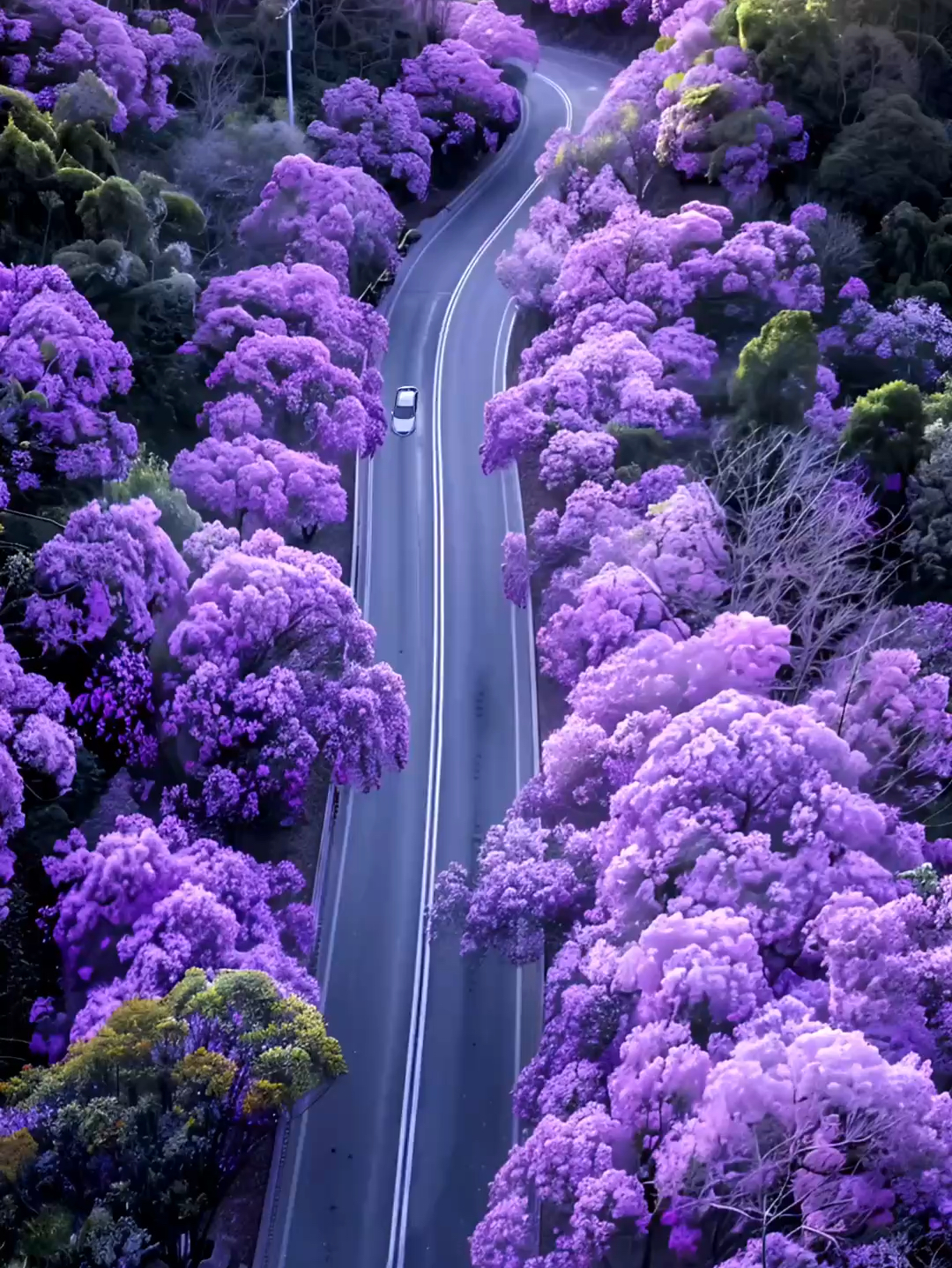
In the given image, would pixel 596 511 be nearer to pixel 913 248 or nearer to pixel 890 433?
pixel 890 433

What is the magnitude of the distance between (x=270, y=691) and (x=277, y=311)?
17.2 meters

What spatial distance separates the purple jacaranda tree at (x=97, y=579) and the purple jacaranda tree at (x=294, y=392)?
8.60 meters

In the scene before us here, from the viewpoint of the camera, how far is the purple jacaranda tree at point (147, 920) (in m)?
28.3

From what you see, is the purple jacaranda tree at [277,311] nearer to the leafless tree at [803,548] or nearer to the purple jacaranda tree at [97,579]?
the purple jacaranda tree at [97,579]

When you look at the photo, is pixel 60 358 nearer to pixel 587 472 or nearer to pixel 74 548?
pixel 74 548

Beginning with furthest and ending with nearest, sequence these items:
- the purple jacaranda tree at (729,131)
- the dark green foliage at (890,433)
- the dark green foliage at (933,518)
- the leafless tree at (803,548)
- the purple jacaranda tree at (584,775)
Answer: the purple jacaranda tree at (729,131) → the dark green foliage at (890,433) → the dark green foliage at (933,518) → the leafless tree at (803,548) → the purple jacaranda tree at (584,775)

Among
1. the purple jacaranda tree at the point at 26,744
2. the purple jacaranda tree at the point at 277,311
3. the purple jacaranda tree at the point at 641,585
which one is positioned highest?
the purple jacaranda tree at the point at 277,311

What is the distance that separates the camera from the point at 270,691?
33.3 m

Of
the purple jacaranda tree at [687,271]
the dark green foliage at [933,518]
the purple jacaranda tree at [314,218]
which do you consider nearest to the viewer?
the dark green foliage at [933,518]

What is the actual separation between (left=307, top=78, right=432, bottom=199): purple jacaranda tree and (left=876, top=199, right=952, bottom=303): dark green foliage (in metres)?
18.9

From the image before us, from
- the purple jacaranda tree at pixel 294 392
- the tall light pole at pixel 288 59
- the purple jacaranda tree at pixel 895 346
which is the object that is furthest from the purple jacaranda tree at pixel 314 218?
the purple jacaranda tree at pixel 895 346

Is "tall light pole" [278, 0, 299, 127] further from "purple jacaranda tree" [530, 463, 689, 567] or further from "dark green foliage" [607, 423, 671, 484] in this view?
"purple jacaranda tree" [530, 463, 689, 567]

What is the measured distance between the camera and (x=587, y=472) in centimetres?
4281

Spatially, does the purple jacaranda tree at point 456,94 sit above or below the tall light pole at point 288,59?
above
